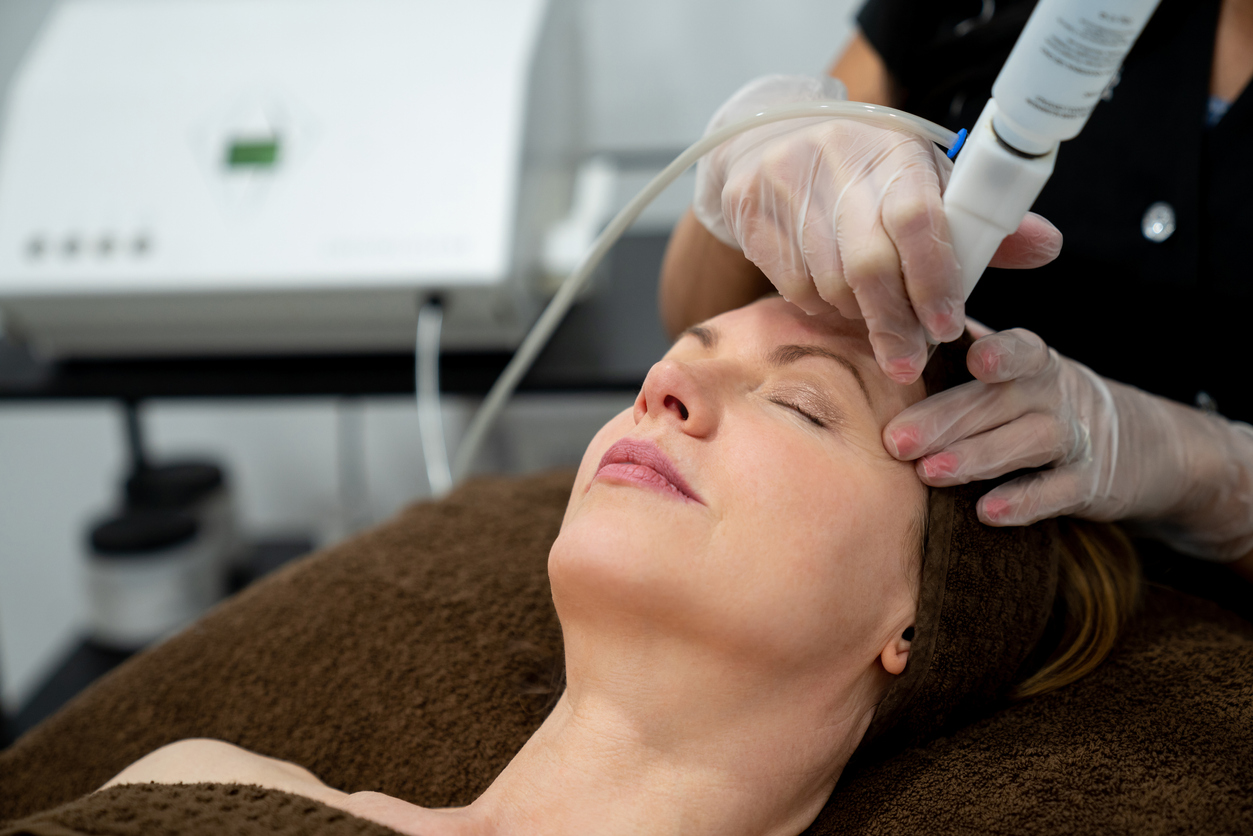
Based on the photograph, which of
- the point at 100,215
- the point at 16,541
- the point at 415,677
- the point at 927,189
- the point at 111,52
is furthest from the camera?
the point at 16,541

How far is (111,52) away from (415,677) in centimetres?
121

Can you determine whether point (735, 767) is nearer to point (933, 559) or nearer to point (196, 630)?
point (933, 559)

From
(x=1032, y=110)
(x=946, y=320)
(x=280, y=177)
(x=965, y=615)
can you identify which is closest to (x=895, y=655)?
(x=965, y=615)

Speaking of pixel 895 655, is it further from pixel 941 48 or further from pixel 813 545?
pixel 941 48

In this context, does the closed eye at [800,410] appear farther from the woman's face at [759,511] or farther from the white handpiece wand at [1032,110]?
the white handpiece wand at [1032,110]

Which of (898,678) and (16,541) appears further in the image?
(16,541)

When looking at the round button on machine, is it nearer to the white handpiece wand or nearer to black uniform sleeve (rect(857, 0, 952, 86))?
black uniform sleeve (rect(857, 0, 952, 86))

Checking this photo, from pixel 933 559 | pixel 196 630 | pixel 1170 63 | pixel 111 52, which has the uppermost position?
pixel 1170 63

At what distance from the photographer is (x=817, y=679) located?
0.69 m

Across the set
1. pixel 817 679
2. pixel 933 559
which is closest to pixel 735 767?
pixel 817 679

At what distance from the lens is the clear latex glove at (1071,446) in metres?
0.70

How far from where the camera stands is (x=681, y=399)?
0.69 m

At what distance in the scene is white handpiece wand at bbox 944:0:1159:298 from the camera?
461 mm

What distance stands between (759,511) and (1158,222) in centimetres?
62
